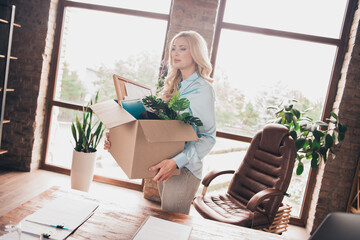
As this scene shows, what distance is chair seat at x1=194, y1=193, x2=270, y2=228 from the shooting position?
189cm

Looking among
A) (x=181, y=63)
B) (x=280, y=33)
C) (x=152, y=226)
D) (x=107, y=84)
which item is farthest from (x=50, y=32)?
(x=152, y=226)

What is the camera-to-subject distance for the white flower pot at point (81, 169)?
117 inches

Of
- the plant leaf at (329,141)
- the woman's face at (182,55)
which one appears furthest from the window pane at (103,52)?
the plant leaf at (329,141)

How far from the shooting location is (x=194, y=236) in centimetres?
110

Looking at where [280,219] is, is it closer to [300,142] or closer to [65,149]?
[300,142]

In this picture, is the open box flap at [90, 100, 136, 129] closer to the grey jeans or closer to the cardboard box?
the cardboard box

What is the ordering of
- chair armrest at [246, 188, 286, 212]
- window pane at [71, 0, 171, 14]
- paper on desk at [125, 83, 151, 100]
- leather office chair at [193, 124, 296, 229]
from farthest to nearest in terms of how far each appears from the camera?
window pane at [71, 0, 171, 14] < leather office chair at [193, 124, 296, 229] < chair armrest at [246, 188, 286, 212] < paper on desk at [125, 83, 151, 100]

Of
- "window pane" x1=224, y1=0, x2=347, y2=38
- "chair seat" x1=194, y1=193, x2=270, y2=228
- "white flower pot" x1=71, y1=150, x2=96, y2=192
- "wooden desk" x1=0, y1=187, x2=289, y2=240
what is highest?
"window pane" x1=224, y1=0, x2=347, y2=38

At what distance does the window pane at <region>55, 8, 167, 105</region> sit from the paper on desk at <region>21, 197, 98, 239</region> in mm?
2270

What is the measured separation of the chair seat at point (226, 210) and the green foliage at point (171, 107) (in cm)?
100

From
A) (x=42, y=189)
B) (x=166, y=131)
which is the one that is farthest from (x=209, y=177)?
(x=42, y=189)

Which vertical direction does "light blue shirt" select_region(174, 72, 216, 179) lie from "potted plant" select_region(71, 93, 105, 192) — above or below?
above

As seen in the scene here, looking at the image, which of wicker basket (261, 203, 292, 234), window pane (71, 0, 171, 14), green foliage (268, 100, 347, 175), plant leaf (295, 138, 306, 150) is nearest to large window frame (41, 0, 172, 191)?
window pane (71, 0, 171, 14)

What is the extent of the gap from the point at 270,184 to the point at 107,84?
2.36 meters
